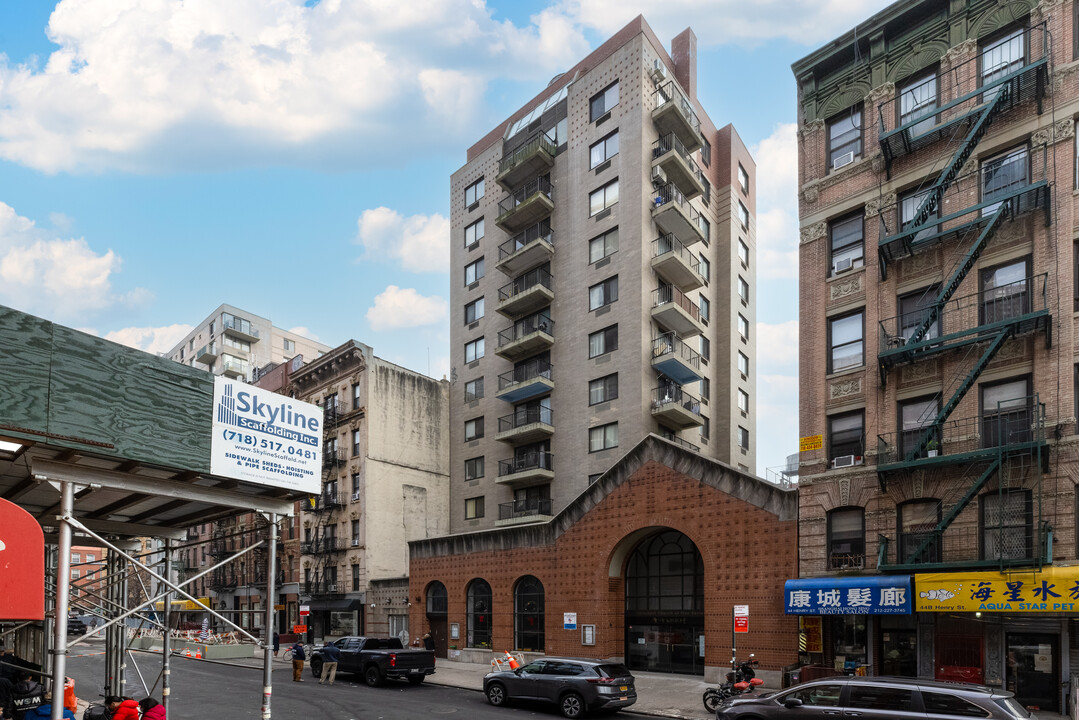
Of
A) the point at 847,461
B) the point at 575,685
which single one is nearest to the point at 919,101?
the point at 847,461

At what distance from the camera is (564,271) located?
149ft

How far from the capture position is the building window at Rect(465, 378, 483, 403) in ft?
163

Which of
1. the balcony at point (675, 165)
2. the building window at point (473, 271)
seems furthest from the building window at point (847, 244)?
the building window at point (473, 271)

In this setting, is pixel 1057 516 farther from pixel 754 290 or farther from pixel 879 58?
pixel 754 290

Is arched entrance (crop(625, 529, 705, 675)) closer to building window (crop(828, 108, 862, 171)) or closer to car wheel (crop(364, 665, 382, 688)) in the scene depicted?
car wheel (crop(364, 665, 382, 688))

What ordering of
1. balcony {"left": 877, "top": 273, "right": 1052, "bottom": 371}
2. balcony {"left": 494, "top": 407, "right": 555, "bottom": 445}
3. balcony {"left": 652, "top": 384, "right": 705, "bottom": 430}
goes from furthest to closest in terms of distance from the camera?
balcony {"left": 494, "top": 407, "right": 555, "bottom": 445}
balcony {"left": 652, "top": 384, "right": 705, "bottom": 430}
balcony {"left": 877, "top": 273, "right": 1052, "bottom": 371}

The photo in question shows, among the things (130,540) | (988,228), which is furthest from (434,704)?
(988,228)

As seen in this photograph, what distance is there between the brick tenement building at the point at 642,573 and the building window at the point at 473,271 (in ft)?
60.1

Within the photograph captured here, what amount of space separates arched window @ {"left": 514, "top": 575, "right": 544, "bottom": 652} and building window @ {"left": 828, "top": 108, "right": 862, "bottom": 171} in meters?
20.9

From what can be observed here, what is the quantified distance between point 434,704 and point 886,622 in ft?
45.4

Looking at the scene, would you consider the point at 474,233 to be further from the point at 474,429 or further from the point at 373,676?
the point at 373,676

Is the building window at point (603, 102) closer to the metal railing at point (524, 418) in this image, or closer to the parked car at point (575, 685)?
the metal railing at point (524, 418)

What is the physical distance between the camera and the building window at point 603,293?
42.4 metres

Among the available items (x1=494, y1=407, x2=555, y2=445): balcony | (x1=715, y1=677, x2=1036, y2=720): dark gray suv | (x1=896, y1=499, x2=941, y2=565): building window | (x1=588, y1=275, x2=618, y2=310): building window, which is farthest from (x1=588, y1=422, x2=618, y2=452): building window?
(x1=715, y1=677, x2=1036, y2=720): dark gray suv
